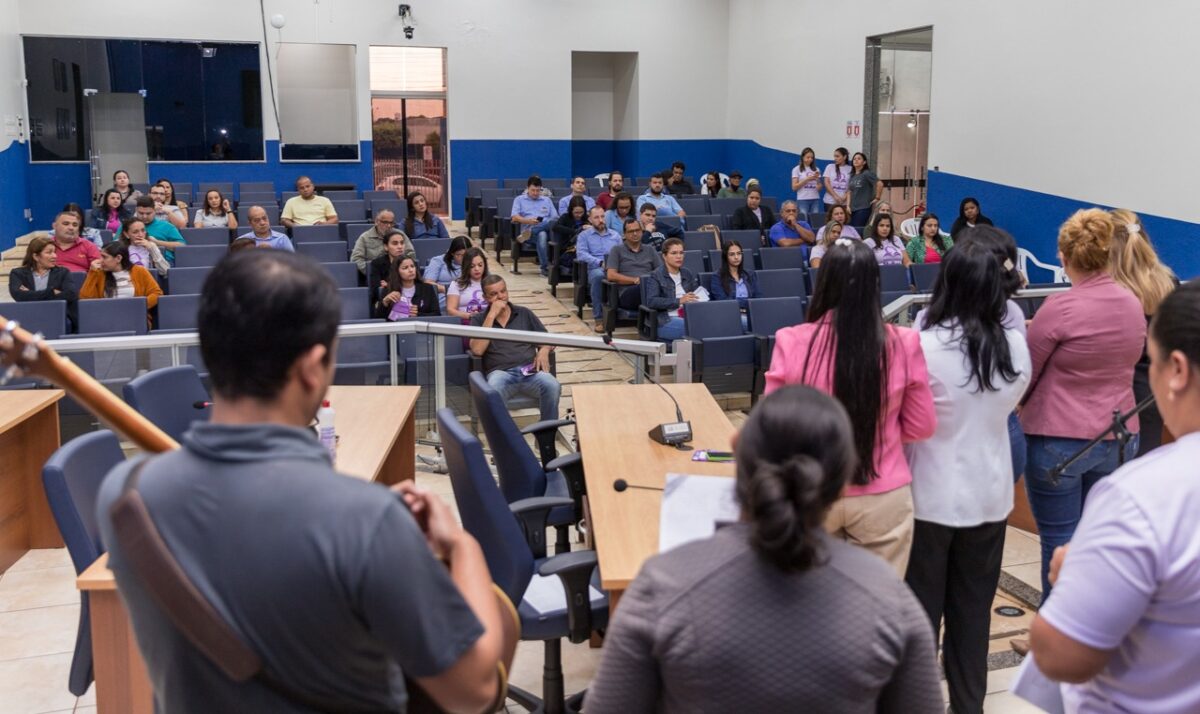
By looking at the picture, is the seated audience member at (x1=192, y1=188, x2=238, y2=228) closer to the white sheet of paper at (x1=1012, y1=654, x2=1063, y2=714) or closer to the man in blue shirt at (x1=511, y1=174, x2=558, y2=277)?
the man in blue shirt at (x1=511, y1=174, x2=558, y2=277)

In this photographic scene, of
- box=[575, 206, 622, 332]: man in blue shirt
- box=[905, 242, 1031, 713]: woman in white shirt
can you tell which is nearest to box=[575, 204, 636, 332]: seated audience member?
box=[575, 206, 622, 332]: man in blue shirt

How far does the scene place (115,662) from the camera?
9.71 feet

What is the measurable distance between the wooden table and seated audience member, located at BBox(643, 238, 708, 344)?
124 inches

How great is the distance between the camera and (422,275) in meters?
8.80

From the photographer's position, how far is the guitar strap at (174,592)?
1362mm

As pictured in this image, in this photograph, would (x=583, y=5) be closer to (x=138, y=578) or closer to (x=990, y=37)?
(x=990, y=37)

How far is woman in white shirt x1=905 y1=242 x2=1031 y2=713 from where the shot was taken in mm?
2895

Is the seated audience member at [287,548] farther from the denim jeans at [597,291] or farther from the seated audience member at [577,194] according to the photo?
the seated audience member at [577,194]

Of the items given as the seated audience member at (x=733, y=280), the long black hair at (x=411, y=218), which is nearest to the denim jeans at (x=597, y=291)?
the seated audience member at (x=733, y=280)

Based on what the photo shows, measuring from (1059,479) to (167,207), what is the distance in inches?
372

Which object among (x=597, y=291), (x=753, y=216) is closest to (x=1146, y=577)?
(x=597, y=291)

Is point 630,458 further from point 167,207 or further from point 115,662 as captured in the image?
point 167,207

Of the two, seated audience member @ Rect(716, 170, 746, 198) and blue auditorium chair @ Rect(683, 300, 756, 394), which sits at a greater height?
seated audience member @ Rect(716, 170, 746, 198)

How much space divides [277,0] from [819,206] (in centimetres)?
766
